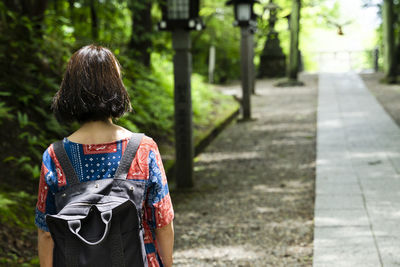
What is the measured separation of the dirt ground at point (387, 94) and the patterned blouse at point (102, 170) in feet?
34.9

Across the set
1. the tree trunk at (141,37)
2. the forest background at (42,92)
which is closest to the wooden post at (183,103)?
the forest background at (42,92)

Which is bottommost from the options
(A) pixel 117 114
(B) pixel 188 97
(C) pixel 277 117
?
(C) pixel 277 117

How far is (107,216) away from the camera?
1945 millimetres

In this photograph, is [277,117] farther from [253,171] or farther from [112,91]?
[112,91]

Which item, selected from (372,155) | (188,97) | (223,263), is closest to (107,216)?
(223,263)

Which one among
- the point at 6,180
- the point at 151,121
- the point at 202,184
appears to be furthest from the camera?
the point at 151,121

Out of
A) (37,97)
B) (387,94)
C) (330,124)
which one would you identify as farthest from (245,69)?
(387,94)

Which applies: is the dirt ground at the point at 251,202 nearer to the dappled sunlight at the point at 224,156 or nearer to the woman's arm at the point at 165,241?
the dappled sunlight at the point at 224,156

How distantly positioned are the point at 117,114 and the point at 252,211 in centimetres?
434

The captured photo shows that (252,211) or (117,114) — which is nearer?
(117,114)

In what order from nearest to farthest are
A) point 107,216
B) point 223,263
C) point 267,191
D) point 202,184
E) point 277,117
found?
1. point 107,216
2. point 223,263
3. point 267,191
4. point 202,184
5. point 277,117

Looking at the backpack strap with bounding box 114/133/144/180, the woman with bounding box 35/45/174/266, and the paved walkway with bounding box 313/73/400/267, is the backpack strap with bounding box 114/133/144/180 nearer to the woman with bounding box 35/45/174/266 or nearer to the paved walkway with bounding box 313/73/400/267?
the woman with bounding box 35/45/174/266

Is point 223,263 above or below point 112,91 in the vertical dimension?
below

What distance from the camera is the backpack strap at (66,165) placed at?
82.5 inches
